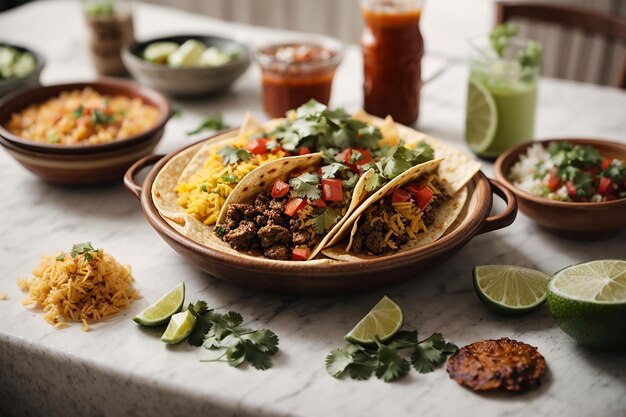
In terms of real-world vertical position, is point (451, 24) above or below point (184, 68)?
below

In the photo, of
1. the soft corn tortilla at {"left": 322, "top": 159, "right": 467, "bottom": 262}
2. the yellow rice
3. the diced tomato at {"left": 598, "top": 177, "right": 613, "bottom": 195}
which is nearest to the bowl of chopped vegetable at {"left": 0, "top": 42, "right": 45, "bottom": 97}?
the yellow rice

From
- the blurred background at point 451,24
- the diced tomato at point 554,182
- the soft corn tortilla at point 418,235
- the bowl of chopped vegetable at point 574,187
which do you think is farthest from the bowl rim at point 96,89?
the blurred background at point 451,24

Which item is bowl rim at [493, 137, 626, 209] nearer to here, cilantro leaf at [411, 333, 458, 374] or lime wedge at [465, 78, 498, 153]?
lime wedge at [465, 78, 498, 153]

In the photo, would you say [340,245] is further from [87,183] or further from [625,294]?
[87,183]

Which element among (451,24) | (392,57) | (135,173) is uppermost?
(392,57)

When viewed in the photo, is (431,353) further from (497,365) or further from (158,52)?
(158,52)

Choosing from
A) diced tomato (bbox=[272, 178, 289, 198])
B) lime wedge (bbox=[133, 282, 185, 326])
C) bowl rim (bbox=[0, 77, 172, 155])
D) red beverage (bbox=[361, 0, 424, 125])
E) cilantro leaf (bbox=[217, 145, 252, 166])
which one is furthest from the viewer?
red beverage (bbox=[361, 0, 424, 125])

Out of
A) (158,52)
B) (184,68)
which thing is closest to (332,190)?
(184,68)
